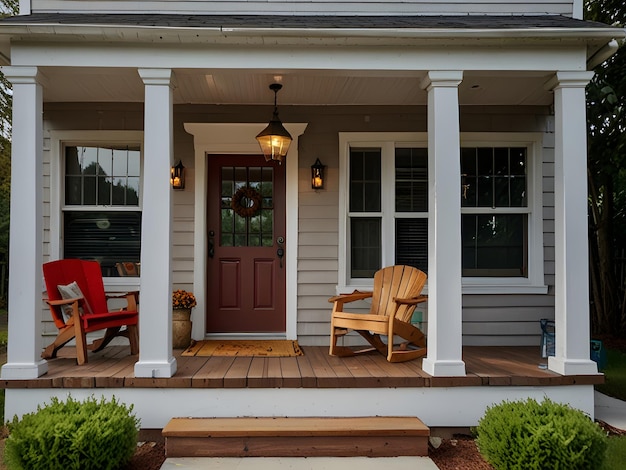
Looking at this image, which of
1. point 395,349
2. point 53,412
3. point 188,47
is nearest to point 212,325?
point 395,349

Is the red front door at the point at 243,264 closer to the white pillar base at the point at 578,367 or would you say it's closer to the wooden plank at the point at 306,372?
the wooden plank at the point at 306,372

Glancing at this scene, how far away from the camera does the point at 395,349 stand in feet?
13.8

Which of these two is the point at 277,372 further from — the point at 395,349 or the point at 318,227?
the point at 318,227

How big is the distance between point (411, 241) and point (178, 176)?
2.35m

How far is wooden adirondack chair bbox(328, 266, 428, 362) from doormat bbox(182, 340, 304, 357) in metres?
0.47

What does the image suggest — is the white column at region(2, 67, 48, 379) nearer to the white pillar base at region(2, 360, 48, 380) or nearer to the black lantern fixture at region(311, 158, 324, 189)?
the white pillar base at region(2, 360, 48, 380)

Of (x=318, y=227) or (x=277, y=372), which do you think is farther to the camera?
(x=318, y=227)

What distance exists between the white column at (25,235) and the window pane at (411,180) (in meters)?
3.11

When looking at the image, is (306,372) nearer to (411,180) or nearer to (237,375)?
(237,375)

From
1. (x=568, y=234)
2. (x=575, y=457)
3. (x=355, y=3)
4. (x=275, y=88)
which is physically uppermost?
(x=355, y=3)

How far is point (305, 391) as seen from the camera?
3.34 m

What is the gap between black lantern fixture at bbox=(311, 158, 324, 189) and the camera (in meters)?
4.72

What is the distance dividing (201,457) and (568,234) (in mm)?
2855

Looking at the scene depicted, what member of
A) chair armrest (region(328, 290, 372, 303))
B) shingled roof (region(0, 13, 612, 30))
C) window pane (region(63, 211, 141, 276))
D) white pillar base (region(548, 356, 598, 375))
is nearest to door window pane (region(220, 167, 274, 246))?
window pane (region(63, 211, 141, 276))
